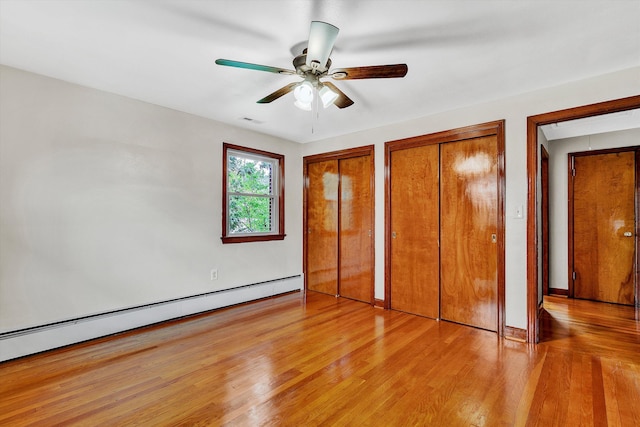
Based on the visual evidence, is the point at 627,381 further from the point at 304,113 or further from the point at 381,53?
the point at 304,113

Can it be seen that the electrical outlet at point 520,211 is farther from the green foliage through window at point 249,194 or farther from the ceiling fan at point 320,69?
the green foliage through window at point 249,194

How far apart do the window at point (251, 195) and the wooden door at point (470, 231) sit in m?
2.38

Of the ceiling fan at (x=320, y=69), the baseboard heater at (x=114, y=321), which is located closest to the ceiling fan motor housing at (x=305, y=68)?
the ceiling fan at (x=320, y=69)

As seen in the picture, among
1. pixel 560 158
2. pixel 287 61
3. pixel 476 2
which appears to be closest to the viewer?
pixel 476 2

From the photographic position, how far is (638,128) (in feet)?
13.2

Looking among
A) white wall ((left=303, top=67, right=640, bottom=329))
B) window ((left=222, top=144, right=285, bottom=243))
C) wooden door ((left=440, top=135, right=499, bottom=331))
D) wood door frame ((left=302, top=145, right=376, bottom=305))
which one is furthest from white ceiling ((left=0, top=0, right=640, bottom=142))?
window ((left=222, top=144, right=285, bottom=243))

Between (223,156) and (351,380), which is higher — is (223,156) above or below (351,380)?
above

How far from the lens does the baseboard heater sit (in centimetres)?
254

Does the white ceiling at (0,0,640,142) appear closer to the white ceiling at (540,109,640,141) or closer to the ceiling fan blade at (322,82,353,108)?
the ceiling fan blade at (322,82,353,108)

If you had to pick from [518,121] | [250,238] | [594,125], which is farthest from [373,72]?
[594,125]

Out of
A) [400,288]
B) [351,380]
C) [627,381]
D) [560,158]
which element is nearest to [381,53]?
[351,380]

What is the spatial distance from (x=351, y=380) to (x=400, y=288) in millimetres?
1853

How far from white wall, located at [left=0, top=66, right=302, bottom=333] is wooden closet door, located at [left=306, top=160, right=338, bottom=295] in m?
1.30

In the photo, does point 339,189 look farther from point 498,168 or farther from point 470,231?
point 498,168
